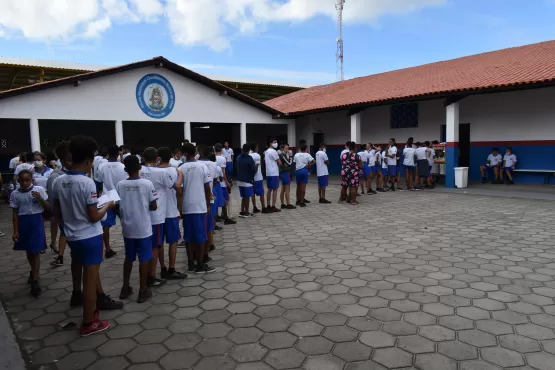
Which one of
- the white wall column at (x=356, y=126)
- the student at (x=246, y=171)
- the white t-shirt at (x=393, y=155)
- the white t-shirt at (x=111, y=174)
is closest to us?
the white t-shirt at (x=111, y=174)

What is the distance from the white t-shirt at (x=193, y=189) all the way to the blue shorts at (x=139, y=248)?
3.02 feet

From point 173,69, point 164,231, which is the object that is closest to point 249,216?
point 164,231

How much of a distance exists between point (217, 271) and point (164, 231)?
85 cm

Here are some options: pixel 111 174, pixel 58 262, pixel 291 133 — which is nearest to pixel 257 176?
pixel 111 174

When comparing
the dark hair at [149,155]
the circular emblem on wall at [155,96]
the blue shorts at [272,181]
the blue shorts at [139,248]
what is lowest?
the blue shorts at [139,248]

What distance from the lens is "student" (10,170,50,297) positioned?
4461 millimetres

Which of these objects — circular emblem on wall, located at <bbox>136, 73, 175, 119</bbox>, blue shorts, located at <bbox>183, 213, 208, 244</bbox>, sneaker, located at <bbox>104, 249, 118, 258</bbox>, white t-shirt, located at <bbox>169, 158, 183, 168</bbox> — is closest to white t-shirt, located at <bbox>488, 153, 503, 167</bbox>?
white t-shirt, located at <bbox>169, 158, 183, 168</bbox>

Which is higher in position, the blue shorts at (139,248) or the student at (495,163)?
the student at (495,163)

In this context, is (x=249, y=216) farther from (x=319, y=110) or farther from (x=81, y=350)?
(x=319, y=110)

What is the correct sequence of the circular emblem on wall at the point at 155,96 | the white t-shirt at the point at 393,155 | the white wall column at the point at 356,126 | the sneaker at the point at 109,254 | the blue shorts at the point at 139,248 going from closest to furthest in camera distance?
the blue shorts at the point at 139,248 → the sneaker at the point at 109,254 → the white t-shirt at the point at 393,155 → the circular emblem on wall at the point at 155,96 → the white wall column at the point at 356,126

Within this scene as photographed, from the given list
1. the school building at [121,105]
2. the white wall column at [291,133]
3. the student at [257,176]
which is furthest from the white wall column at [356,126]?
the student at [257,176]

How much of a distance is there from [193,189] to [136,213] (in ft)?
3.41

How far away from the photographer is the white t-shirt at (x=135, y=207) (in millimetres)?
3992

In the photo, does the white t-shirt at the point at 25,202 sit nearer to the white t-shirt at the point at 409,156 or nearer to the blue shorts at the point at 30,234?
the blue shorts at the point at 30,234
